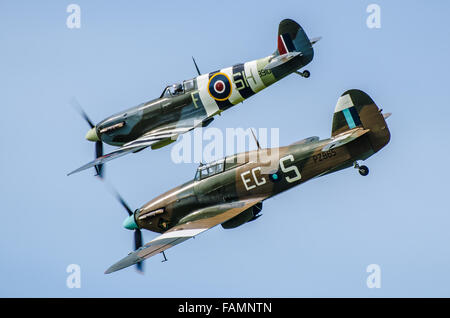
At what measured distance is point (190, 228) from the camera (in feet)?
93.0

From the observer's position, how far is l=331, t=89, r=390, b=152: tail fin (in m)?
26.6

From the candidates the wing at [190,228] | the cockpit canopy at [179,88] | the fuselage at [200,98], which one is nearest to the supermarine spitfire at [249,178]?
the wing at [190,228]

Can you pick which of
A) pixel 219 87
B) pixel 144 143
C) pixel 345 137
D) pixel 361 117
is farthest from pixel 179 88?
pixel 361 117

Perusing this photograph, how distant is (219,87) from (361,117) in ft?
16.8

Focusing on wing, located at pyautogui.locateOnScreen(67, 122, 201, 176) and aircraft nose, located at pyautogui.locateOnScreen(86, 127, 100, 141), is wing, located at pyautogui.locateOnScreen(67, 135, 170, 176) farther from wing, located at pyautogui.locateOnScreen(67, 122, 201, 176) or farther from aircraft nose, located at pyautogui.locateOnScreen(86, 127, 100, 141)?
aircraft nose, located at pyautogui.locateOnScreen(86, 127, 100, 141)

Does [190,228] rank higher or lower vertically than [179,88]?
lower

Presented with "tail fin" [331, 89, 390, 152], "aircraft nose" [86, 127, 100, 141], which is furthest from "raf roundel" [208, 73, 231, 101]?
"tail fin" [331, 89, 390, 152]

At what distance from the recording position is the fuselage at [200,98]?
30016 mm

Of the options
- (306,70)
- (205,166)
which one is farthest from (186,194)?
(306,70)

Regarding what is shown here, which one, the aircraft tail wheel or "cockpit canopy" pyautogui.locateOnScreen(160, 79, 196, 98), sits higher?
"cockpit canopy" pyautogui.locateOnScreen(160, 79, 196, 98)

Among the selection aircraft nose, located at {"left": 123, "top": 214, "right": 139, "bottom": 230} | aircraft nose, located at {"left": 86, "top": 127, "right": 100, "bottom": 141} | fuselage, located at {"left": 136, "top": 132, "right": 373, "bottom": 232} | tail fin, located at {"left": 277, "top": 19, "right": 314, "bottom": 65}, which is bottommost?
aircraft nose, located at {"left": 123, "top": 214, "right": 139, "bottom": 230}

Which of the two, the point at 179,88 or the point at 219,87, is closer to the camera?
the point at 219,87

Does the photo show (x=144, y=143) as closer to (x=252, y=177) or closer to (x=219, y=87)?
(x=219, y=87)

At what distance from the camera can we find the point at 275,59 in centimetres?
2962
